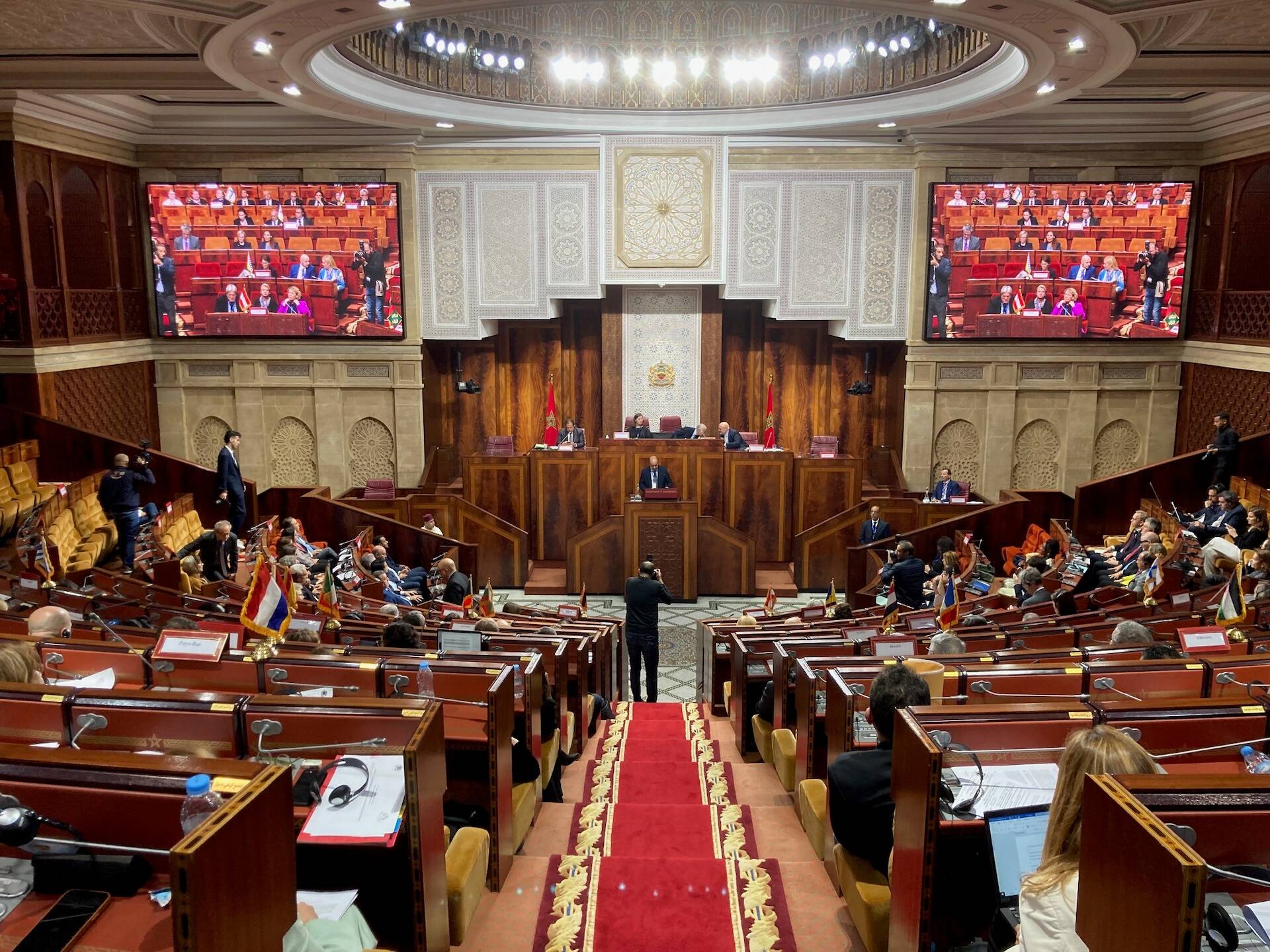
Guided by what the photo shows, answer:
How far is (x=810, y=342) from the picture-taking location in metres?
14.7

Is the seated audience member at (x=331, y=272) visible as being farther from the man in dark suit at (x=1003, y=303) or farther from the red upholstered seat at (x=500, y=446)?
the man in dark suit at (x=1003, y=303)

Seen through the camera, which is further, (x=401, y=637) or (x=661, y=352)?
(x=661, y=352)

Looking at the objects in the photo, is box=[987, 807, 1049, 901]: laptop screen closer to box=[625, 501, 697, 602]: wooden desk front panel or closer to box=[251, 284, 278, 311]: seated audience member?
box=[625, 501, 697, 602]: wooden desk front panel

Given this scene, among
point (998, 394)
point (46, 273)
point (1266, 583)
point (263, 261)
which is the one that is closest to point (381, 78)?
point (263, 261)

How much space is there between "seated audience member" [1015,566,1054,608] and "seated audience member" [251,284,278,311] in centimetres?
975

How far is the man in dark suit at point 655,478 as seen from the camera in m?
12.2

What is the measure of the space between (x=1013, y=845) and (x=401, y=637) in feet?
10.5

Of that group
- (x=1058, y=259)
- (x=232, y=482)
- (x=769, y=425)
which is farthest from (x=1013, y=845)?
(x=1058, y=259)

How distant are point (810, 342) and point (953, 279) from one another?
2.32m

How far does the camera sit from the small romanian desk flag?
4.93m

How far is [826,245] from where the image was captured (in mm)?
13266

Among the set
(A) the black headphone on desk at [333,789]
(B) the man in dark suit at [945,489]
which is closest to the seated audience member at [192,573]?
(A) the black headphone on desk at [333,789]

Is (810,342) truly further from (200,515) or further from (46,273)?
(46,273)

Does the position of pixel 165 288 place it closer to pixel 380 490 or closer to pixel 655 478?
pixel 380 490
